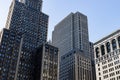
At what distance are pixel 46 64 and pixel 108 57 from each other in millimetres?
69061

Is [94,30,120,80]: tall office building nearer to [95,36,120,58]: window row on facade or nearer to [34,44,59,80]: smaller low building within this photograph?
[95,36,120,58]: window row on facade

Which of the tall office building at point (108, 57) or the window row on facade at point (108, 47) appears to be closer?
the tall office building at point (108, 57)

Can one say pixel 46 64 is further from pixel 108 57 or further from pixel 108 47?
pixel 108 57

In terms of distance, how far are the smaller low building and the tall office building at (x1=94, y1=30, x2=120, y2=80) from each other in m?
54.5

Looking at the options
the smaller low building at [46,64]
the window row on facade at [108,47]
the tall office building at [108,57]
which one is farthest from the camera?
the smaller low building at [46,64]

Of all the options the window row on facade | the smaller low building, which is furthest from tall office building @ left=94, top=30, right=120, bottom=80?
the smaller low building

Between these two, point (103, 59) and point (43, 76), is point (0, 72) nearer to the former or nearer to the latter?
point (43, 76)

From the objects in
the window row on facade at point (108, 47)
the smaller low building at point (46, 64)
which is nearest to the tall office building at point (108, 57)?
the window row on facade at point (108, 47)

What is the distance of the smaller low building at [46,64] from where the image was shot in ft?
602

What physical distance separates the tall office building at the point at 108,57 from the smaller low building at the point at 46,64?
54.5 metres

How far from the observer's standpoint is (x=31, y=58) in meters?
198

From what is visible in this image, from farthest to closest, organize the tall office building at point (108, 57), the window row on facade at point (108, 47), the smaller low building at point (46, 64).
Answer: the smaller low building at point (46, 64) → the window row on facade at point (108, 47) → the tall office building at point (108, 57)

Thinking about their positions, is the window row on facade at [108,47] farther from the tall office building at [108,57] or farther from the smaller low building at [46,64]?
the smaller low building at [46,64]

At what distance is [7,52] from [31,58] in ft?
93.1
